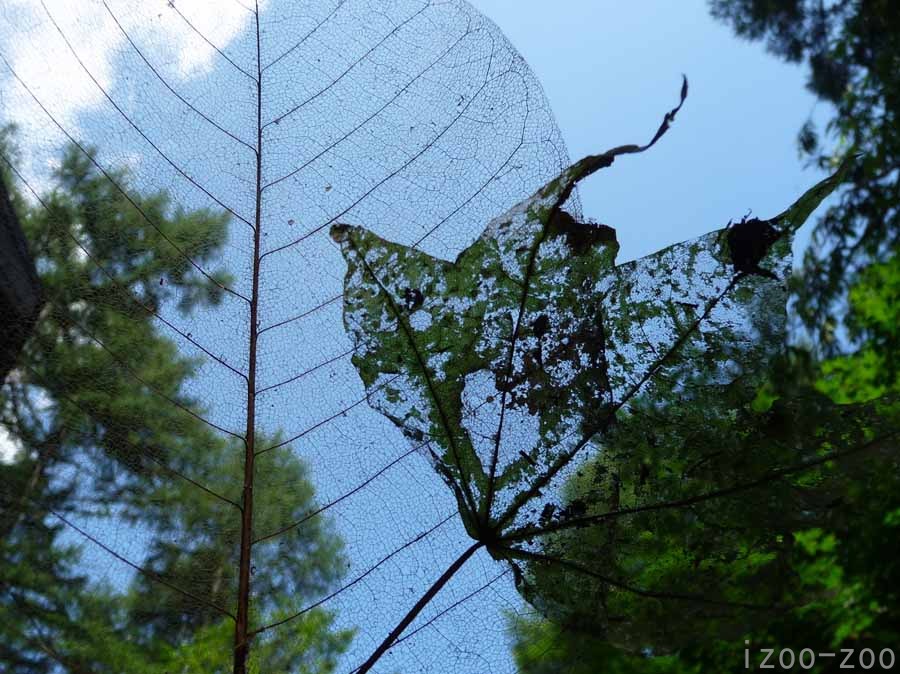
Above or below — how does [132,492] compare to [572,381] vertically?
above

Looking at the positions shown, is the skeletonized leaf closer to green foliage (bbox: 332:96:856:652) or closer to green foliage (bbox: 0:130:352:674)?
green foliage (bbox: 332:96:856:652)

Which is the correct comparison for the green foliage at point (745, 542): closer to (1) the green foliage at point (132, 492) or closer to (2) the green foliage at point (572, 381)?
(2) the green foliage at point (572, 381)

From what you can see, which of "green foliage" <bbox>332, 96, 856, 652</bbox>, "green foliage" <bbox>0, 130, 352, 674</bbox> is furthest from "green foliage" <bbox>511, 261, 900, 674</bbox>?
"green foliage" <bbox>0, 130, 352, 674</bbox>

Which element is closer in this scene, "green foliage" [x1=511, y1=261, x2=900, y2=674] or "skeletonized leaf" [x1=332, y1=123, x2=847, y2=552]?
"green foliage" [x1=511, y1=261, x2=900, y2=674]

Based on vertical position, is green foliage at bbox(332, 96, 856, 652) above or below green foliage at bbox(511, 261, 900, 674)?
above

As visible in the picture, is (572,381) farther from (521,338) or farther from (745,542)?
(745,542)

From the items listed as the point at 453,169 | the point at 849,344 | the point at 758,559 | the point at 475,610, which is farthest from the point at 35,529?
the point at 849,344

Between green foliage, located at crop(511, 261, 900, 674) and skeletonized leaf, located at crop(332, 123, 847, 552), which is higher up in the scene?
skeletonized leaf, located at crop(332, 123, 847, 552)

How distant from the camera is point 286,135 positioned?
1033mm

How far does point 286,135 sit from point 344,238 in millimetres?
238

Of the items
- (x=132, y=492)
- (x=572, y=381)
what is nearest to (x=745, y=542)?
(x=572, y=381)

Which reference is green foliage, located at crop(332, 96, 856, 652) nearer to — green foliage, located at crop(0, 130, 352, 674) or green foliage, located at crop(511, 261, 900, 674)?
green foliage, located at crop(511, 261, 900, 674)

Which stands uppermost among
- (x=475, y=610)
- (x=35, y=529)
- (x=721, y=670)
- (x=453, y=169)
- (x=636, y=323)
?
(x=453, y=169)

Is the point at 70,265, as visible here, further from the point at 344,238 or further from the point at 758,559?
the point at 758,559
